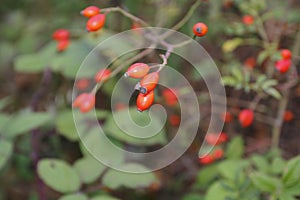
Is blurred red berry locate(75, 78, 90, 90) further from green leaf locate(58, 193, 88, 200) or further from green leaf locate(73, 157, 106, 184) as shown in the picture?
green leaf locate(58, 193, 88, 200)

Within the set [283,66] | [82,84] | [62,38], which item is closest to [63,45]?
[62,38]

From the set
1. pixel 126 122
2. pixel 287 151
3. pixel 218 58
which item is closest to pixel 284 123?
pixel 287 151

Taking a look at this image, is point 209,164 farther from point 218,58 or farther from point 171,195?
point 218,58

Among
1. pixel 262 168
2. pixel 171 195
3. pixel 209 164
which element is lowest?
pixel 171 195

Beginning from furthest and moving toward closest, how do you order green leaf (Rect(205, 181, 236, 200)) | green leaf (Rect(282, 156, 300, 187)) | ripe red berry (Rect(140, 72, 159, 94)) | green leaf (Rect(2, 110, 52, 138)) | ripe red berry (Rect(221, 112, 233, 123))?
1. ripe red berry (Rect(221, 112, 233, 123))
2. green leaf (Rect(2, 110, 52, 138))
3. green leaf (Rect(205, 181, 236, 200))
4. green leaf (Rect(282, 156, 300, 187))
5. ripe red berry (Rect(140, 72, 159, 94))

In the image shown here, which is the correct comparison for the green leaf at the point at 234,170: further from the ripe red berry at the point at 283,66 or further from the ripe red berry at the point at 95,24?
the ripe red berry at the point at 95,24

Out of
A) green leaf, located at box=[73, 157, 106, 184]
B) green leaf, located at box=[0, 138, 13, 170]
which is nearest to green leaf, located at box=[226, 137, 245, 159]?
green leaf, located at box=[73, 157, 106, 184]

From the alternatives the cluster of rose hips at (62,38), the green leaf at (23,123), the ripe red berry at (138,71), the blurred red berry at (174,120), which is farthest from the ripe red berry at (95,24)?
the blurred red berry at (174,120)

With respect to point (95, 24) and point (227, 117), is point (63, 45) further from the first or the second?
point (227, 117)
